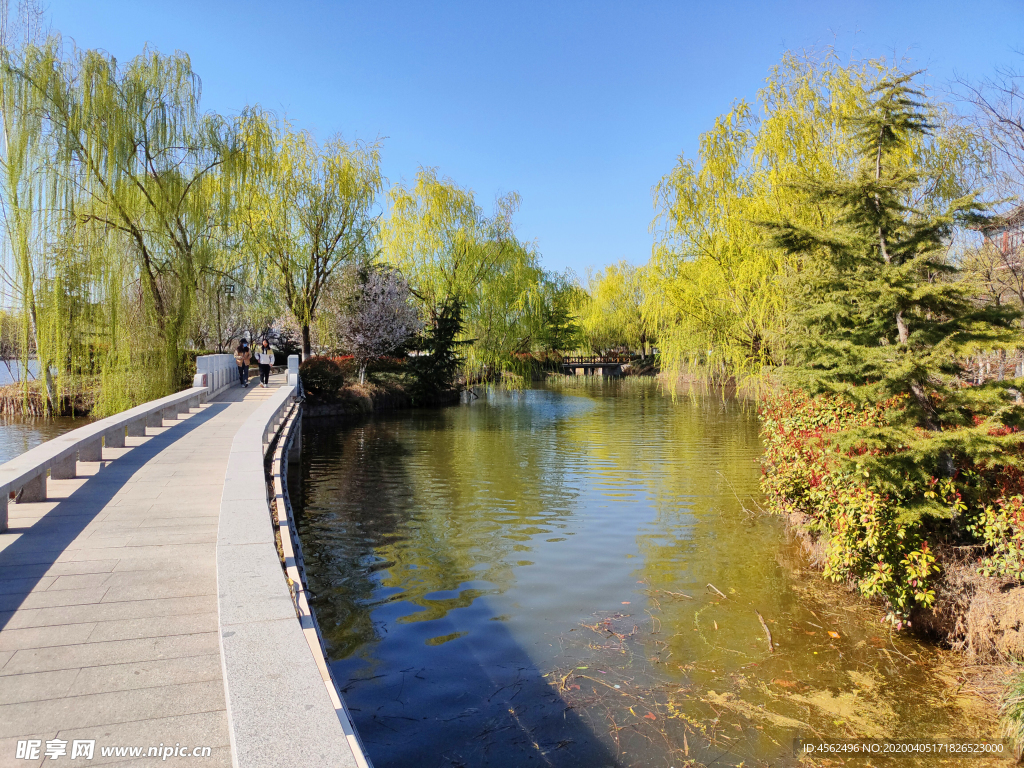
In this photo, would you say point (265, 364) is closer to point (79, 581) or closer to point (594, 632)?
point (594, 632)

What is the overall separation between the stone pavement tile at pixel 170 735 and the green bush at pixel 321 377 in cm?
2246

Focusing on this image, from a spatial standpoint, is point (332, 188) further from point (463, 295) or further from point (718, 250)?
point (718, 250)

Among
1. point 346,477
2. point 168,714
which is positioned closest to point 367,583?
point 168,714

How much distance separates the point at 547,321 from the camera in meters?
40.8

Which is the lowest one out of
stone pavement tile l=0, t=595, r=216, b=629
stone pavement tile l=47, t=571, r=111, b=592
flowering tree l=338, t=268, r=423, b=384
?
stone pavement tile l=0, t=595, r=216, b=629

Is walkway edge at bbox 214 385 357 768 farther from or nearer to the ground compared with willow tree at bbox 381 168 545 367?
nearer to the ground

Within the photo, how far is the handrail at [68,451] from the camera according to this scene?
5.65 meters

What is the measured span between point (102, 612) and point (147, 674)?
3.04 ft

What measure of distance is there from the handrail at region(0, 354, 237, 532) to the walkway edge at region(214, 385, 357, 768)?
7.77 ft

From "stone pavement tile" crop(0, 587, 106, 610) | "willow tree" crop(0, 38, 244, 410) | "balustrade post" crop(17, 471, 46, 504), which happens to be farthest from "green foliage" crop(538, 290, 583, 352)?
"stone pavement tile" crop(0, 587, 106, 610)

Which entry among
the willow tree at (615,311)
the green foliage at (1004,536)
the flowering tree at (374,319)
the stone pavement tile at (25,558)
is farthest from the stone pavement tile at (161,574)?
the willow tree at (615,311)

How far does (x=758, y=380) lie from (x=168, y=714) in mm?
14350

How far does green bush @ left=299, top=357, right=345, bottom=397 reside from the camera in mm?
24703

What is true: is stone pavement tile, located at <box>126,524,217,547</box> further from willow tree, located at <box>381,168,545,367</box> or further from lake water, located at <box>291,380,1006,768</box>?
willow tree, located at <box>381,168,545,367</box>
